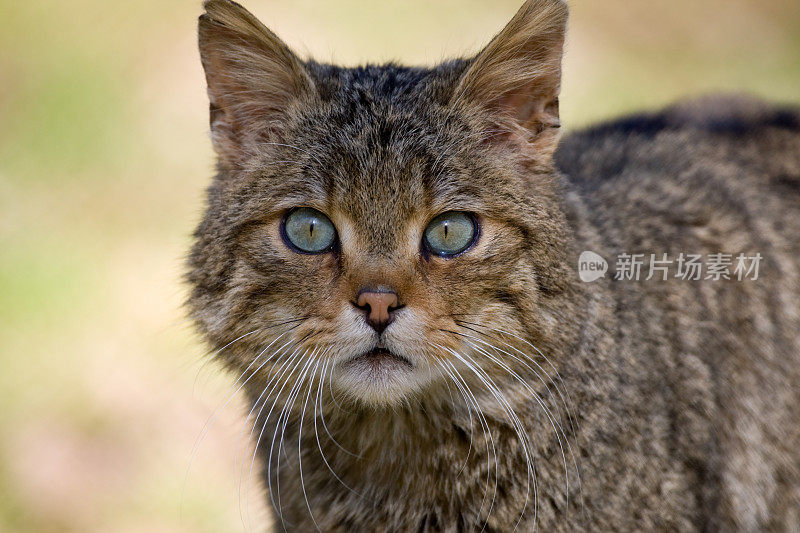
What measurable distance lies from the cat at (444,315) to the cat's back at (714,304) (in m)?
0.01

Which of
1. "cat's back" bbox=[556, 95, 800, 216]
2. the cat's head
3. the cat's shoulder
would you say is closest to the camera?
the cat's head

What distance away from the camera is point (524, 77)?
8.65 feet

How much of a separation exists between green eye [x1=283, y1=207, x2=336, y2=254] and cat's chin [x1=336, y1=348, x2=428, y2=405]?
1.08ft

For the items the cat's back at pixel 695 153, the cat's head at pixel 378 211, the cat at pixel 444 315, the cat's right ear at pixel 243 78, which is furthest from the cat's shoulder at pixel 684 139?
the cat's right ear at pixel 243 78

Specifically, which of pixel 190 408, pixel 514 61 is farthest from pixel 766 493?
pixel 190 408

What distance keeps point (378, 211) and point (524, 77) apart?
0.63m

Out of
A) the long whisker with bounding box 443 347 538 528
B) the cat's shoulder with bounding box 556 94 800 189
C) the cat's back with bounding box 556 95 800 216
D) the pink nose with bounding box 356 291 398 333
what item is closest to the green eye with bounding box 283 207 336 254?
the pink nose with bounding box 356 291 398 333

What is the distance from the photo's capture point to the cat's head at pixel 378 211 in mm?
2357

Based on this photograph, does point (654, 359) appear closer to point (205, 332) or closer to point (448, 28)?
point (205, 332)

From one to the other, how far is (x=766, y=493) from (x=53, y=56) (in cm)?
458

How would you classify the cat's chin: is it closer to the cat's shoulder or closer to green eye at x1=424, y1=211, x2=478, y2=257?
green eye at x1=424, y1=211, x2=478, y2=257

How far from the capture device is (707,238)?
10.6 feet

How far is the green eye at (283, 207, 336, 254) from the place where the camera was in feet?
8.14

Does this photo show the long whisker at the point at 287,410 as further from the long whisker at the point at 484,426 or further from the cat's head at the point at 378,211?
the long whisker at the point at 484,426
